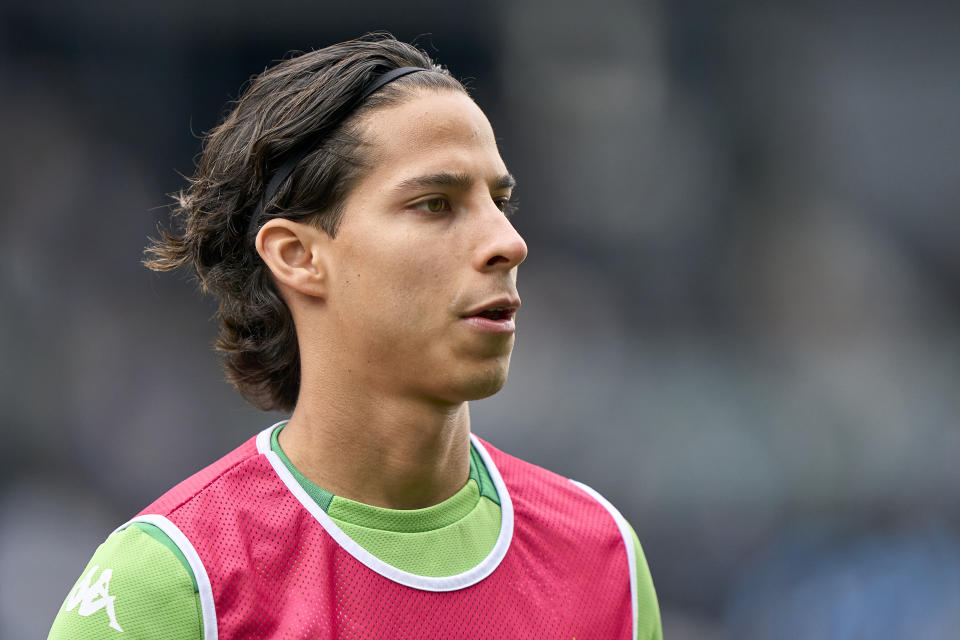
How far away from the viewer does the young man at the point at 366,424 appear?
6.27 feet

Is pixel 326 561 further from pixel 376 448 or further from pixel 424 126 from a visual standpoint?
pixel 424 126

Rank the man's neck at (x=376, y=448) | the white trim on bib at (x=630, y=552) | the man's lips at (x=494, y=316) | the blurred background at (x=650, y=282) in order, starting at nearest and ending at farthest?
the man's lips at (x=494, y=316), the man's neck at (x=376, y=448), the white trim on bib at (x=630, y=552), the blurred background at (x=650, y=282)

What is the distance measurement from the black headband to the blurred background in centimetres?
311

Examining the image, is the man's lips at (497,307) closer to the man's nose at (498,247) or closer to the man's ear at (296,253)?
the man's nose at (498,247)

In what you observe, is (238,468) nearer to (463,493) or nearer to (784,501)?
(463,493)

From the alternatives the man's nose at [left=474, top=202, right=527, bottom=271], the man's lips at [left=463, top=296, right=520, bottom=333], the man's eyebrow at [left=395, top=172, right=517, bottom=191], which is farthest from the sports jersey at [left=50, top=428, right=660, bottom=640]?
the man's eyebrow at [left=395, top=172, right=517, bottom=191]

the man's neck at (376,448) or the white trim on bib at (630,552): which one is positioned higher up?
the man's neck at (376,448)

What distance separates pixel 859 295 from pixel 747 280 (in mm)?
592

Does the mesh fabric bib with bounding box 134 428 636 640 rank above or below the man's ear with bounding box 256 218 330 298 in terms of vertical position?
below

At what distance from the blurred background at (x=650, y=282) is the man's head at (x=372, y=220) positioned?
3050mm

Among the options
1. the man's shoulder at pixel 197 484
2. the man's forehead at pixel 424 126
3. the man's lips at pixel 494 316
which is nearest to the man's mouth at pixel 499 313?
the man's lips at pixel 494 316

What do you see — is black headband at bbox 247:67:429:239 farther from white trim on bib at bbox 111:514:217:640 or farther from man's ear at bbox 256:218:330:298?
white trim on bib at bbox 111:514:217:640

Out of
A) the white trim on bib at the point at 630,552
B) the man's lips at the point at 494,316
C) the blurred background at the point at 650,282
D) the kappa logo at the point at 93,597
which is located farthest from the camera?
the blurred background at the point at 650,282

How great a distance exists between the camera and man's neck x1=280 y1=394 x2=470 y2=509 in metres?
2.09
